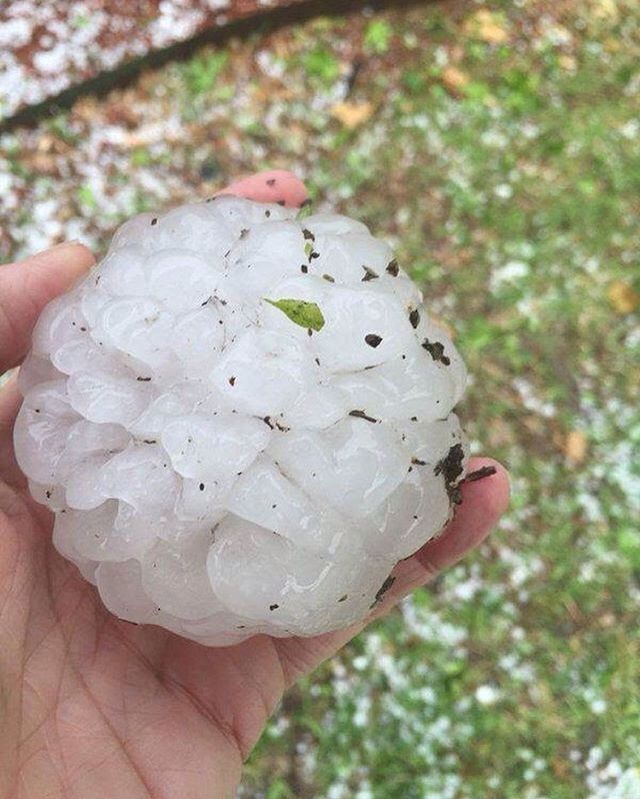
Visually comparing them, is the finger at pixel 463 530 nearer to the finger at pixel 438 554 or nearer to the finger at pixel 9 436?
the finger at pixel 438 554

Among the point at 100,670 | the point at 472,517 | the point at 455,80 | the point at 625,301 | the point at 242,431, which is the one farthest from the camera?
the point at 455,80

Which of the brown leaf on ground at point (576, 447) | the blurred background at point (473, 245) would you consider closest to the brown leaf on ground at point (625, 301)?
the blurred background at point (473, 245)

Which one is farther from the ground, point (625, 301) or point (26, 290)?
point (26, 290)

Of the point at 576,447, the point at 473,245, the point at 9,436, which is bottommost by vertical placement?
the point at 576,447

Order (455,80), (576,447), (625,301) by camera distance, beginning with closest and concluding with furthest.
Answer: (576,447) < (625,301) < (455,80)

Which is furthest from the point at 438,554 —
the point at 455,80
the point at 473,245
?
the point at 455,80

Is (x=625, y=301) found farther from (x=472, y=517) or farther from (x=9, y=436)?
(x=9, y=436)
